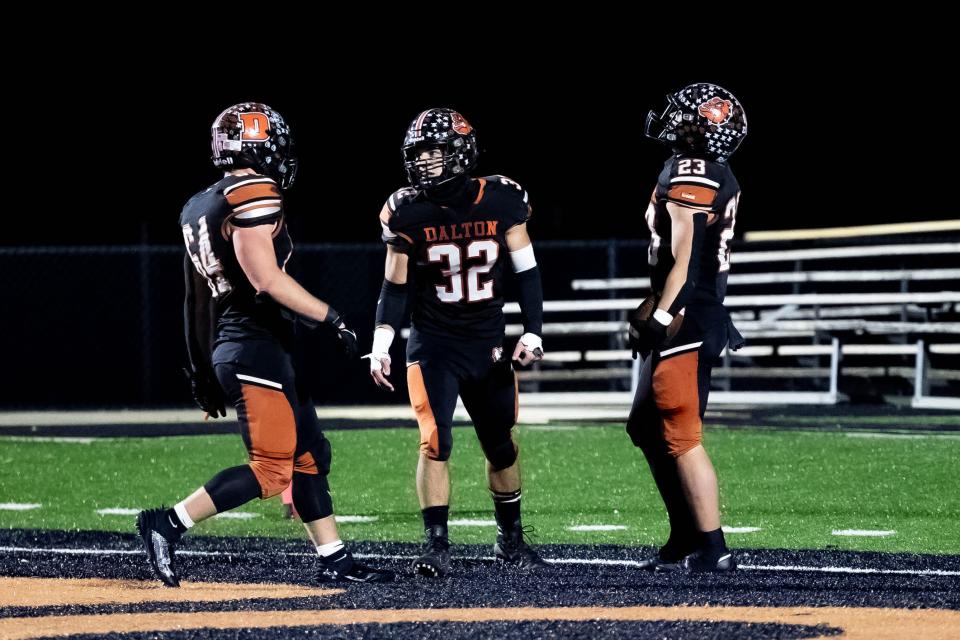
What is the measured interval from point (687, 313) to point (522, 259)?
703 millimetres

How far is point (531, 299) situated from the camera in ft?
23.2

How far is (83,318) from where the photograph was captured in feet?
63.0

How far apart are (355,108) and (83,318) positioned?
461 cm

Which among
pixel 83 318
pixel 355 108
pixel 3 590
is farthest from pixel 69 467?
pixel 355 108

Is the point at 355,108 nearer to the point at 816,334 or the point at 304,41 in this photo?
the point at 304,41

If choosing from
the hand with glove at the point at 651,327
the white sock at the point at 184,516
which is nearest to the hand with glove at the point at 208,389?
the white sock at the point at 184,516

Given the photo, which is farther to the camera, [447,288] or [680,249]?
[447,288]

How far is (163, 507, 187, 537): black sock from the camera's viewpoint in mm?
6375

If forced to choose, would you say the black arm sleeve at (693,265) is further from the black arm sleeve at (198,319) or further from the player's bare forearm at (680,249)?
the black arm sleeve at (198,319)

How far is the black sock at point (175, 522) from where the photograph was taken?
638 cm

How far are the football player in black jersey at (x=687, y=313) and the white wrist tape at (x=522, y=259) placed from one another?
509 millimetres

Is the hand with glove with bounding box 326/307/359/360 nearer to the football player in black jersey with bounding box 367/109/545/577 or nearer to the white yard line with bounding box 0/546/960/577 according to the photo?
the football player in black jersey with bounding box 367/109/545/577

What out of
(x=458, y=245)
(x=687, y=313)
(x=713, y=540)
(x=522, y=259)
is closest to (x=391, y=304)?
(x=458, y=245)

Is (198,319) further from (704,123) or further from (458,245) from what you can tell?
(704,123)
